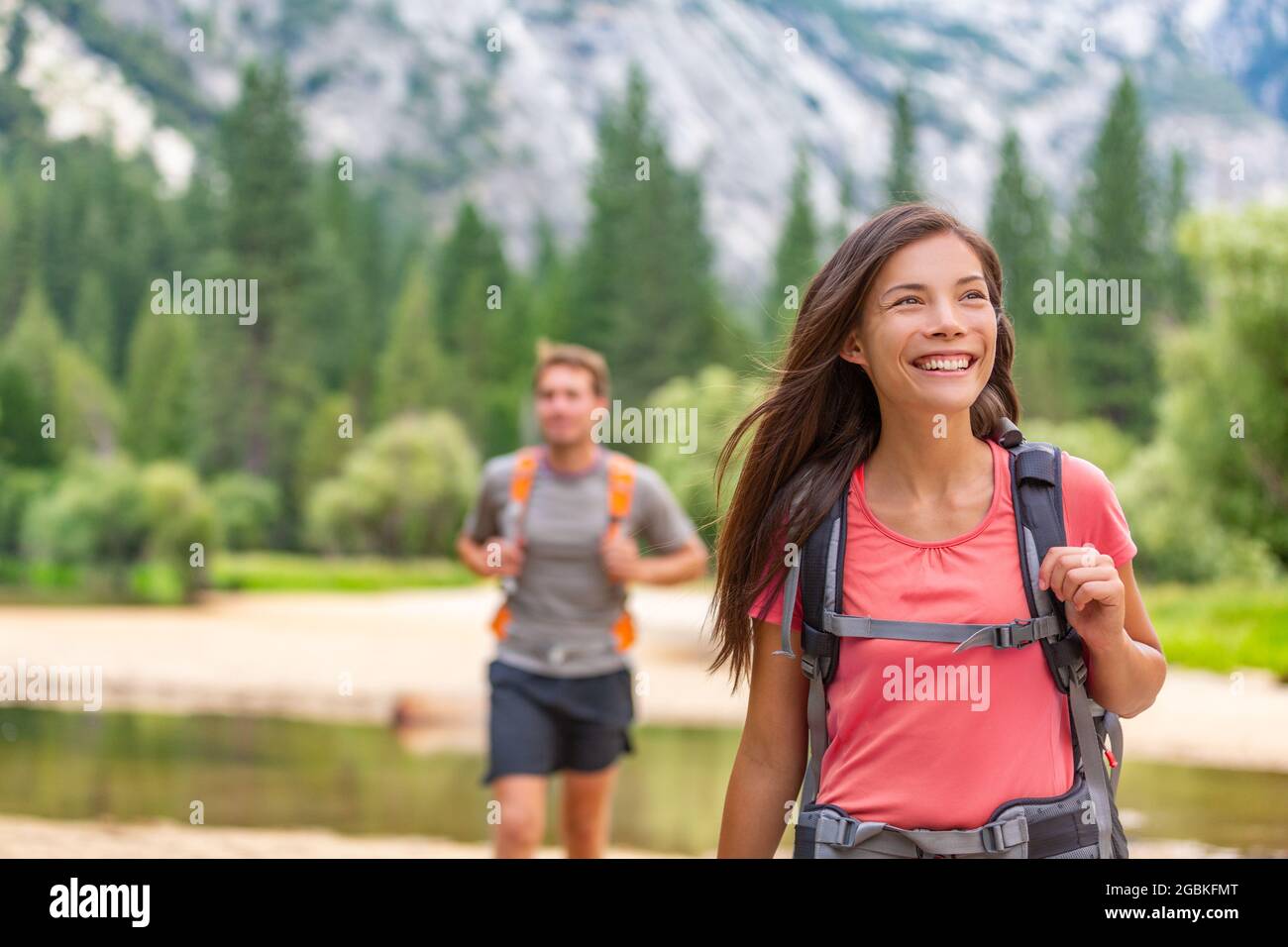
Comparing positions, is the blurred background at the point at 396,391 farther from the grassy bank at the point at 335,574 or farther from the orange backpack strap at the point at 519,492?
the orange backpack strap at the point at 519,492

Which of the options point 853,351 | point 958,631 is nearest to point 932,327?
point 853,351

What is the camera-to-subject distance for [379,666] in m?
23.5

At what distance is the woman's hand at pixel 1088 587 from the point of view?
1.77m

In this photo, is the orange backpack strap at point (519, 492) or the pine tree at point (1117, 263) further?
the pine tree at point (1117, 263)

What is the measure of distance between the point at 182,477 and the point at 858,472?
34.7m

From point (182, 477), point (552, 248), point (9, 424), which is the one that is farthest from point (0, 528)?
point (552, 248)

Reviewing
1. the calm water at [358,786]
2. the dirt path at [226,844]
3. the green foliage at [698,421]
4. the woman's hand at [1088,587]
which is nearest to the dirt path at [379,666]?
the calm water at [358,786]

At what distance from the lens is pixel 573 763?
471cm

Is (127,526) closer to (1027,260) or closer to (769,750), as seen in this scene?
(1027,260)

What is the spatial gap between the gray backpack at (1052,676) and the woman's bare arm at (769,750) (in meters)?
0.05

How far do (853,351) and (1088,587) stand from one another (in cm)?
55
